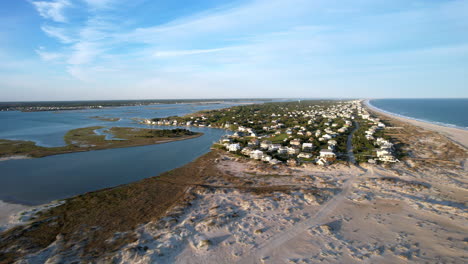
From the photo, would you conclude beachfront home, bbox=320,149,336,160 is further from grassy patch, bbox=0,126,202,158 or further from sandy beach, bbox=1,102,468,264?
grassy patch, bbox=0,126,202,158

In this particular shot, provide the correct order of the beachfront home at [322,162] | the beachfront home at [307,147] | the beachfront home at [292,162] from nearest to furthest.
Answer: the beachfront home at [322,162], the beachfront home at [292,162], the beachfront home at [307,147]

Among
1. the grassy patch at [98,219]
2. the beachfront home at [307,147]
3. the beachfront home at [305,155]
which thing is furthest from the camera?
the beachfront home at [307,147]

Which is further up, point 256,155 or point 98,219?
point 256,155

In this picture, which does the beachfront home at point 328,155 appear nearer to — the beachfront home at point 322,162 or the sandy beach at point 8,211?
the beachfront home at point 322,162

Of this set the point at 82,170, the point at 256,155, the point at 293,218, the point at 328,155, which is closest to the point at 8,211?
the point at 82,170

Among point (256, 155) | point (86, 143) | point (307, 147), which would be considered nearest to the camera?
point (256, 155)

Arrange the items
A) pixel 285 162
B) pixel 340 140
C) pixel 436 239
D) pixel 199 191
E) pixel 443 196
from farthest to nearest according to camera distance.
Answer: pixel 340 140 < pixel 285 162 < pixel 199 191 < pixel 443 196 < pixel 436 239

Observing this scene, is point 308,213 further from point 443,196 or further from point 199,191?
point 443,196

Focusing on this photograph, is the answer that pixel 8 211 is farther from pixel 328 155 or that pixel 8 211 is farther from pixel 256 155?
pixel 328 155

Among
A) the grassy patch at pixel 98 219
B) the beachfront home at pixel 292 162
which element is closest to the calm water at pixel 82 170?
the grassy patch at pixel 98 219

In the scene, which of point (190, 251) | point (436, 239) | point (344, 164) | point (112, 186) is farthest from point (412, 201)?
point (112, 186)

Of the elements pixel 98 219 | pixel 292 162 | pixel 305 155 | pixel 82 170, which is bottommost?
pixel 98 219
